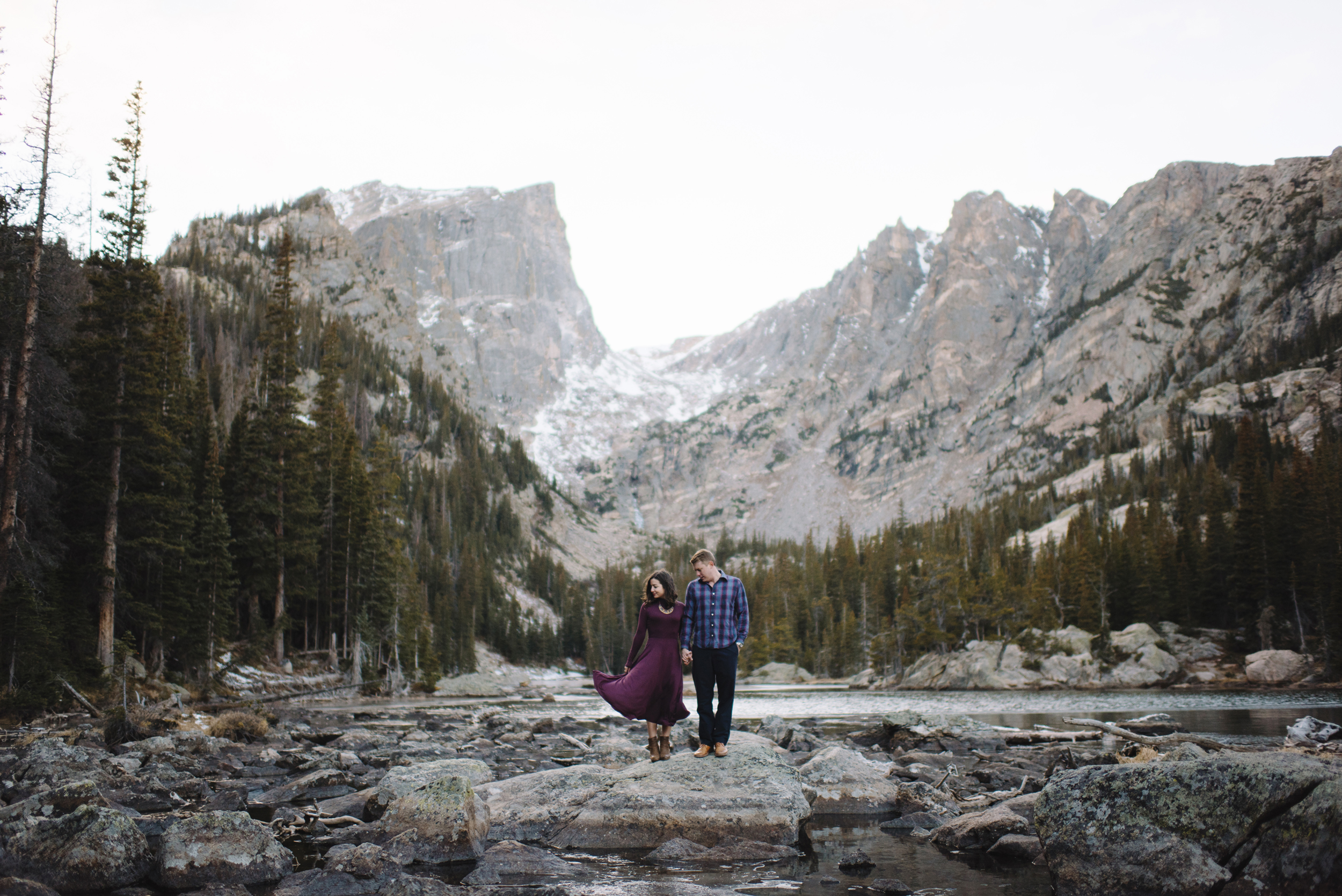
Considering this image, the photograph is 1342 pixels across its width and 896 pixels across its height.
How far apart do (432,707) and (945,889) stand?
114 ft

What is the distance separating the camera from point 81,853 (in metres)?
6.55

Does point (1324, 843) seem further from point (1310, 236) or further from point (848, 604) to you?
point (1310, 236)

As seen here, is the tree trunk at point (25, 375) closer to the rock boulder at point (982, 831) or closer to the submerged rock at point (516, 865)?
the submerged rock at point (516, 865)

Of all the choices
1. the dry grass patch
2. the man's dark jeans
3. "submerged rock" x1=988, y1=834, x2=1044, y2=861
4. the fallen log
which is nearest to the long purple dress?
the man's dark jeans

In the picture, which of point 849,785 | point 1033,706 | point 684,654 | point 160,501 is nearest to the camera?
point 684,654

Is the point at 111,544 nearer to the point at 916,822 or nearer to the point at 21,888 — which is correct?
the point at 21,888

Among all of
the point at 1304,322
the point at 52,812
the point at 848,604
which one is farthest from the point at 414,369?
the point at 1304,322

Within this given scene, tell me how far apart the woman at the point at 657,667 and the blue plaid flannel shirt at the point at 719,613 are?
1.18 feet

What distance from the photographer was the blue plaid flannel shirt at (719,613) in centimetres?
923

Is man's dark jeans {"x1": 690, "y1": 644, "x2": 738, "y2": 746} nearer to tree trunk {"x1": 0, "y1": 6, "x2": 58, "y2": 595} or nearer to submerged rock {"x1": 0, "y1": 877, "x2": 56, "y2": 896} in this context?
submerged rock {"x1": 0, "y1": 877, "x2": 56, "y2": 896}

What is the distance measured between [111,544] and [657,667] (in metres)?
23.0

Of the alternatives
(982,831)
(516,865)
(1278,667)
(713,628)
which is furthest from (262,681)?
(1278,667)

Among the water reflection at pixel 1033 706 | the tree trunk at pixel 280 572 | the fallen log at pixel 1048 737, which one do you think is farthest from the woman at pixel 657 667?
the tree trunk at pixel 280 572

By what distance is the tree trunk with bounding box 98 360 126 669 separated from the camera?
2370 cm
